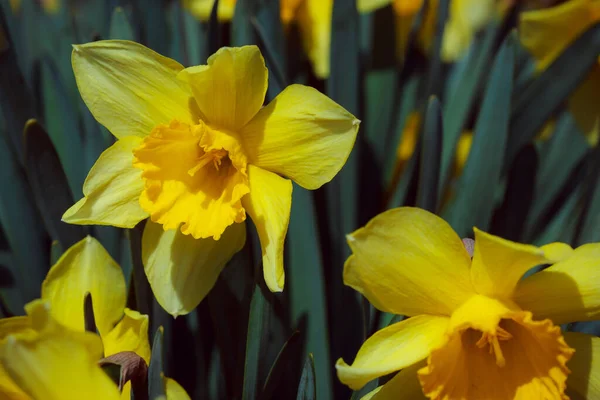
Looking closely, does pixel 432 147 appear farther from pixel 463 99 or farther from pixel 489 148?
→ pixel 463 99

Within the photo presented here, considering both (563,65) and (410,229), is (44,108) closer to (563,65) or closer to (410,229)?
(410,229)

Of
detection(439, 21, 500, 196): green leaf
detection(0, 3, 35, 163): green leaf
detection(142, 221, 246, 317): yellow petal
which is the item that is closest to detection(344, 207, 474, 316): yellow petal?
detection(142, 221, 246, 317): yellow petal

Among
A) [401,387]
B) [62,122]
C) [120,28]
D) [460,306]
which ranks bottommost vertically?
[401,387]

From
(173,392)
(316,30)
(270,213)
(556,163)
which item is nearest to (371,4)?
(316,30)

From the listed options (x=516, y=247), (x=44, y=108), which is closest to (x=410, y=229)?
(x=516, y=247)

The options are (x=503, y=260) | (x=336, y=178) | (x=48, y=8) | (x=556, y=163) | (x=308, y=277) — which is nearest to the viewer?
(x=503, y=260)

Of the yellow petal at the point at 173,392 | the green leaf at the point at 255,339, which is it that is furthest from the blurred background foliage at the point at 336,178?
the yellow petal at the point at 173,392

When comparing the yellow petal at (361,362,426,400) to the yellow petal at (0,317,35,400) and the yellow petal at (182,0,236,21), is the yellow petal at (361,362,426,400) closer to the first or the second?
the yellow petal at (0,317,35,400)
